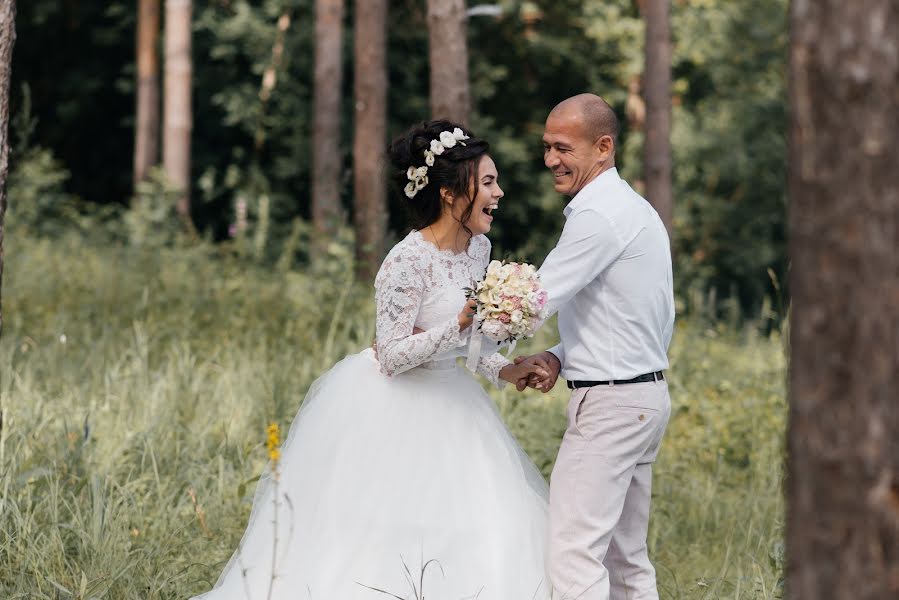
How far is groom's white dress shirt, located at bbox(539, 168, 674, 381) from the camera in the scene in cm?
382

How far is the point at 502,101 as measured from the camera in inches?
1000

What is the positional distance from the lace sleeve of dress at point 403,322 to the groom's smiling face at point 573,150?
1.86 ft

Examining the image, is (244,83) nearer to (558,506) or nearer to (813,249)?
(558,506)

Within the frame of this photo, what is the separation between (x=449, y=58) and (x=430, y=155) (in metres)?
5.15

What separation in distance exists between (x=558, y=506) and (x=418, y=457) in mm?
515

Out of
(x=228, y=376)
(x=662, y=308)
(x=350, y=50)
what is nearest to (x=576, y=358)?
(x=662, y=308)

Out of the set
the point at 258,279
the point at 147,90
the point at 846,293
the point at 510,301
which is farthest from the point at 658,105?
the point at 846,293

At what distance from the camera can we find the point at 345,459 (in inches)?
166

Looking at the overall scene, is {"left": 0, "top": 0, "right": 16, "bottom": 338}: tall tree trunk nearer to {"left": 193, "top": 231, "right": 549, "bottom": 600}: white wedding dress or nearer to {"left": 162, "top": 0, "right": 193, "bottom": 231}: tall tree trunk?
{"left": 193, "top": 231, "right": 549, "bottom": 600}: white wedding dress

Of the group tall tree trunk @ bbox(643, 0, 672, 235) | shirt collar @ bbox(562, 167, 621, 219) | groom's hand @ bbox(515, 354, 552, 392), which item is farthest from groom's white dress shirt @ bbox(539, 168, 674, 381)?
tall tree trunk @ bbox(643, 0, 672, 235)

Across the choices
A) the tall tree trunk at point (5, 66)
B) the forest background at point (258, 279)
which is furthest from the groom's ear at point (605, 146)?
the tall tree trunk at point (5, 66)

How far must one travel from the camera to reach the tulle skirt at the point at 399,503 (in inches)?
156

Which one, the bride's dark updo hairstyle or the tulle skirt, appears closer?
the tulle skirt

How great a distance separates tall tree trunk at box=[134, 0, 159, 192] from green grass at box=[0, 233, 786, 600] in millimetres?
9636
